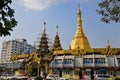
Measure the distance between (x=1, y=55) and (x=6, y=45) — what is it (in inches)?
326

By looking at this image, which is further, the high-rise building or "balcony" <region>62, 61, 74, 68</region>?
the high-rise building

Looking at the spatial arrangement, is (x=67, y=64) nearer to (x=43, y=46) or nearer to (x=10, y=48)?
(x=43, y=46)

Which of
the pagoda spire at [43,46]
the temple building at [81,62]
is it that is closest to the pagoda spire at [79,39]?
the pagoda spire at [43,46]

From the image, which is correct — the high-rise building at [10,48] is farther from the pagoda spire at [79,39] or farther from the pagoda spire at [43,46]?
the pagoda spire at [79,39]

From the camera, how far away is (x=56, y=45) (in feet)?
259

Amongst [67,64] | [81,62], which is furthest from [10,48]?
[81,62]

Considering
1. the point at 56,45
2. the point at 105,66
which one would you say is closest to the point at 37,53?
the point at 56,45

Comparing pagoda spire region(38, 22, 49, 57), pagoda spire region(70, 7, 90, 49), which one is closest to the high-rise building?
pagoda spire region(38, 22, 49, 57)

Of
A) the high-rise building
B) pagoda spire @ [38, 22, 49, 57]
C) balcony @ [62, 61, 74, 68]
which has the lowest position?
balcony @ [62, 61, 74, 68]

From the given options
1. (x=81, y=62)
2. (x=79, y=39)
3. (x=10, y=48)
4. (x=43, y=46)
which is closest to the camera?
(x=81, y=62)

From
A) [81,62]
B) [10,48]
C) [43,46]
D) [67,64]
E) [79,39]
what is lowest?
[67,64]

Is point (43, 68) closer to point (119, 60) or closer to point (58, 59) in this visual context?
point (58, 59)

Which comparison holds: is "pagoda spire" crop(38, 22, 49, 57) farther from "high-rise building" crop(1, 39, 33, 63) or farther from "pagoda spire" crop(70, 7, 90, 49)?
"high-rise building" crop(1, 39, 33, 63)

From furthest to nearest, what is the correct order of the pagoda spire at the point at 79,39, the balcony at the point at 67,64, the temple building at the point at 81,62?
the pagoda spire at the point at 79,39 → the balcony at the point at 67,64 → the temple building at the point at 81,62
